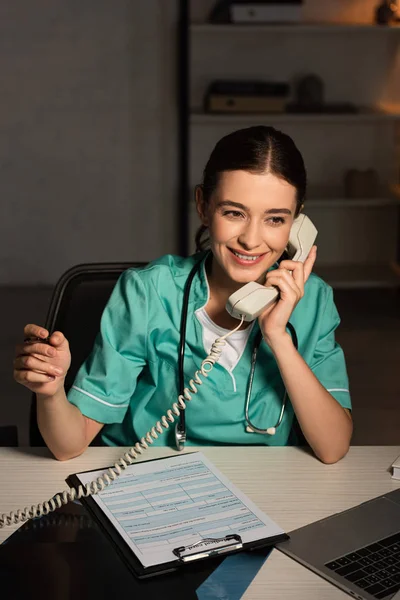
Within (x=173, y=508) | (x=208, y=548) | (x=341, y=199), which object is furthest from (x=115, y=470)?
(x=341, y=199)

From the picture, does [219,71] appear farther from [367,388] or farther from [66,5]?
[367,388]

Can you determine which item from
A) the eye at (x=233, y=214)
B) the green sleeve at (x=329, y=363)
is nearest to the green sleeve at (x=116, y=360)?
the eye at (x=233, y=214)

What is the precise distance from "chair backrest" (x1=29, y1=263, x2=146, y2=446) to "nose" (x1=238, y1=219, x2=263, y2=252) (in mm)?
380

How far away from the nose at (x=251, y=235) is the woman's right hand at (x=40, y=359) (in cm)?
35

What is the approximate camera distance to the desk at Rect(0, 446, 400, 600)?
1266mm

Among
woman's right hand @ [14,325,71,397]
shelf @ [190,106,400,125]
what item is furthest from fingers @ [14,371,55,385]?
shelf @ [190,106,400,125]

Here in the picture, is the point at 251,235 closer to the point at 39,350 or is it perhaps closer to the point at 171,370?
the point at 171,370

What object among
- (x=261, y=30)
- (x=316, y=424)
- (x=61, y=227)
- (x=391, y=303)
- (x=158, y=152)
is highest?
(x=261, y=30)

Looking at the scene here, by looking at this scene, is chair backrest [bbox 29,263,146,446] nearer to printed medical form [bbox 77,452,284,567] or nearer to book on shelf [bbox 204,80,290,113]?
printed medical form [bbox 77,452,284,567]

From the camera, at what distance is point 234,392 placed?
1.53 meters

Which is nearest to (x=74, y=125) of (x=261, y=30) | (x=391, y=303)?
(x=261, y=30)

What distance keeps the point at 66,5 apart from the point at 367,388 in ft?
8.15

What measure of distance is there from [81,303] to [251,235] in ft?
1.56

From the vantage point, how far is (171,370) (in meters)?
1.55
